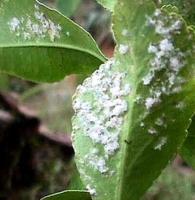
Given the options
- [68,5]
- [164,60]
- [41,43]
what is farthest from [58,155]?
[164,60]

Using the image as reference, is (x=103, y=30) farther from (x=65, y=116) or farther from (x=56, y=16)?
(x=56, y=16)

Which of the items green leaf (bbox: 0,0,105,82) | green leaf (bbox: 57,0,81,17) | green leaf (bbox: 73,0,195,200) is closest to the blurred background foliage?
green leaf (bbox: 57,0,81,17)

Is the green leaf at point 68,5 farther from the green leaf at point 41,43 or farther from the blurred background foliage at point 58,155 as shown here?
the green leaf at point 41,43

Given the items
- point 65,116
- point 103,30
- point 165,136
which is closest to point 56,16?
point 165,136

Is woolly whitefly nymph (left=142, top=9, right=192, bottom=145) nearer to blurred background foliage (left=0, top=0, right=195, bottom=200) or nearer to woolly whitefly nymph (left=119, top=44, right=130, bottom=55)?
woolly whitefly nymph (left=119, top=44, right=130, bottom=55)

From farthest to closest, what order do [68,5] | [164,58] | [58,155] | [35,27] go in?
[58,155] → [68,5] → [35,27] → [164,58]

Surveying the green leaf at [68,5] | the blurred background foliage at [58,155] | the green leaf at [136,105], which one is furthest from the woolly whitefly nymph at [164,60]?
the green leaf at [68,5]

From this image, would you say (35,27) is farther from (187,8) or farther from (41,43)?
(187,8)
